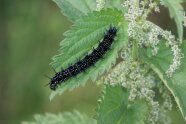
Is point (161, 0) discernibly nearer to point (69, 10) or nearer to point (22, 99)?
point (69, 10)

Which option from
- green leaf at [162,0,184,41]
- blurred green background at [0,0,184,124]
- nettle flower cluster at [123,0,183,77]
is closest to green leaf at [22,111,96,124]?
nettle flower cluster at [123,0,183,77]

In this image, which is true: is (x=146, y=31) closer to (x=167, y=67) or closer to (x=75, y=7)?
(x=167, y=67)

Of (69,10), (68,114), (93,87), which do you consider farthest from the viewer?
(93,87)

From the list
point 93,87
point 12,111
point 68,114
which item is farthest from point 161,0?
point 12,111

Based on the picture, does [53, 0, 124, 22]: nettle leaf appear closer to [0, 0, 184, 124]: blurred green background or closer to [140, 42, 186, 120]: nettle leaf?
[140, 42, 186, 120]: nettle leaf

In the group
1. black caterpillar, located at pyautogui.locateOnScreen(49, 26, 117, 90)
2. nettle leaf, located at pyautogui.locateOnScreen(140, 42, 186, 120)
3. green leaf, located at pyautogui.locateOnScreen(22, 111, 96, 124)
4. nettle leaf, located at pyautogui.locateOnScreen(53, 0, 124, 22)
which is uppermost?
nettle leaf, located at pyautogui.locateOnScreen(53, 0, 124, 22)

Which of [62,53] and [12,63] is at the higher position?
[12,63]
